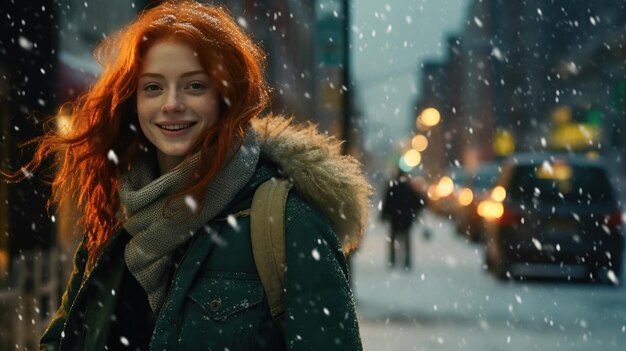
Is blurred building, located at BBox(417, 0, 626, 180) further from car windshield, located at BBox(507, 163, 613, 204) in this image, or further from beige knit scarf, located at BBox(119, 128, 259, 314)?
beige knit scarf, located at BBox(119, 128, 259, 314)

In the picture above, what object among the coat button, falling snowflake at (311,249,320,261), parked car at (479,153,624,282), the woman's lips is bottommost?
the coat button

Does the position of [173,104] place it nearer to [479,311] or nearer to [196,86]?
[196,86]

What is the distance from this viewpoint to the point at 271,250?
234 centimetres

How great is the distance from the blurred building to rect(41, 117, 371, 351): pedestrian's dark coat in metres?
40.2

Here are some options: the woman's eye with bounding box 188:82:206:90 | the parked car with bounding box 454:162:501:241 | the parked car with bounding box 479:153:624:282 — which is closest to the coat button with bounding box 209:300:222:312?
the woman's eye with bounding box 188:82:206:90

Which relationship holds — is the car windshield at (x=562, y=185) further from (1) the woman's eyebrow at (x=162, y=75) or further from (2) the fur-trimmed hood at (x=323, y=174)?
(1) the woman's eyebrow at (x=162, y=75)

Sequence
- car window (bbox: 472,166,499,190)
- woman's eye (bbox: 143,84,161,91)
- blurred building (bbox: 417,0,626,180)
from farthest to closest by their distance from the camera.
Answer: blurred building (bbox: 417,0,626,180)
car window (bbox: 472,166,499,190)
woman's eye (bbox: 143,84,161,91)

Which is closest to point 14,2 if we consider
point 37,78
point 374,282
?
point 37,78

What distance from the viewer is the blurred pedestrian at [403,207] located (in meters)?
16.4

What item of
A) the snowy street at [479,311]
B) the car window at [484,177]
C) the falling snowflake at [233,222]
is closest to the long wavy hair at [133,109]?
the falling snowflake at [233,222]

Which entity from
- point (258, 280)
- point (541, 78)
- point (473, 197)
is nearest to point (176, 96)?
point (258, 280)

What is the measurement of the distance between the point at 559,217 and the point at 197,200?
12.2 m

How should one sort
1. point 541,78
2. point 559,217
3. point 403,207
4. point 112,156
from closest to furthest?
point 112,156
point 559,217
point 403,207
point 541,78

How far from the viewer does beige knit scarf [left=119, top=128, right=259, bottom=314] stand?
2480 millimetres
